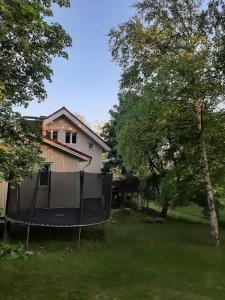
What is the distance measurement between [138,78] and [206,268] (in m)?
10.1

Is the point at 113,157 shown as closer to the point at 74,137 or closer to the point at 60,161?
the point at 74,137

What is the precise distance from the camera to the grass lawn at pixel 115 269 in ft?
34.1

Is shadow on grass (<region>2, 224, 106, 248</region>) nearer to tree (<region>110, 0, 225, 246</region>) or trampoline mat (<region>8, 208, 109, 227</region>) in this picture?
trampoline mat (<region>8, 208, 109, 227</region>)

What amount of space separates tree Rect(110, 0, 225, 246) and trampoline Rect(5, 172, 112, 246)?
507cm

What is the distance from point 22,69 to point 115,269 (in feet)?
23.1

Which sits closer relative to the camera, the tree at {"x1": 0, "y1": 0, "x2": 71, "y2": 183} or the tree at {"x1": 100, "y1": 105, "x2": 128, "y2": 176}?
the tree at {"x1": 0, "y1": 0, "x2": 71, "y2": 183}

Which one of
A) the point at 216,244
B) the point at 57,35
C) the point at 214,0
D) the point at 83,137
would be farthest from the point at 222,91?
the point at 83,137

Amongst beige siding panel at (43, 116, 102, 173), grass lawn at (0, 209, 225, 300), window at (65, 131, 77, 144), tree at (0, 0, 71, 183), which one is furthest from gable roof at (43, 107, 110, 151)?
tree at (0, 0, 71, 183)

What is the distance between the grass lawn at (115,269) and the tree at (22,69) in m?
3.52

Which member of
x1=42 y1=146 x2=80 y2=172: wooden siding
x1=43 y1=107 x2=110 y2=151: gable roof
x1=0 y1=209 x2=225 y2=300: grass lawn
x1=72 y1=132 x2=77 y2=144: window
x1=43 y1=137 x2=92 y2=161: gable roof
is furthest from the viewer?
x1=72 y1=132 x2=77 y2=144: window

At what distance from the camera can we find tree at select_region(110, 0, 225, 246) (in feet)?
57.8

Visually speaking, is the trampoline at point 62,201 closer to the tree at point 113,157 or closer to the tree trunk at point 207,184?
the tree trunk at point 207,184

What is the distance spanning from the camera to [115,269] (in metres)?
12.9

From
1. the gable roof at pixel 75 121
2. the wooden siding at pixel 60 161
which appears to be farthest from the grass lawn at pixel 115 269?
the gable roof at pixel 75 121
